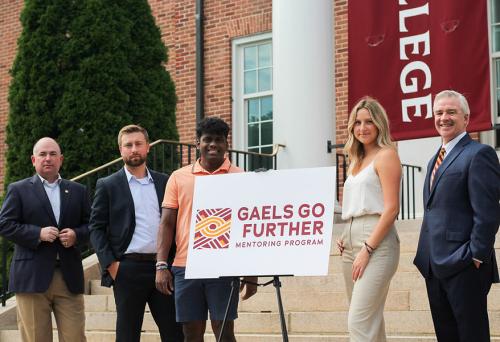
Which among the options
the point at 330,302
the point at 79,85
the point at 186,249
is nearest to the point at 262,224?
the point at 186,249

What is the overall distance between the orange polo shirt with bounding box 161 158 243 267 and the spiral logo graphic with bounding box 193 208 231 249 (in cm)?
20

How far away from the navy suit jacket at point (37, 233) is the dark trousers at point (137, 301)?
858 mm

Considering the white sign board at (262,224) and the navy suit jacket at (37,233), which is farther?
the navy suit jacket at (37,233)

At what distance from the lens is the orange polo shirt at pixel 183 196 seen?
5.43 metres

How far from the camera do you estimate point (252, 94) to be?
14.9 metres

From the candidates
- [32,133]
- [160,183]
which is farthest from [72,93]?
[160,183]

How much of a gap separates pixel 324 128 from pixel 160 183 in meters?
4.02

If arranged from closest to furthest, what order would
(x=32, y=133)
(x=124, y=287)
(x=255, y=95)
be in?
(x=124, y=287), (x=32, y=133), (x=255, y=95)

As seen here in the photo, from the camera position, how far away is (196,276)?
5.05 m

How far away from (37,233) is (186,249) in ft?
4.99

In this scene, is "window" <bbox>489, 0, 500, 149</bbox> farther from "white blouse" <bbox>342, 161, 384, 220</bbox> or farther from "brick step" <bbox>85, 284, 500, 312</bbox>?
"white blouse" <bbox>342, 161, 384, 220</bbox>

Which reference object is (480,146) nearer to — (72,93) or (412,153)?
(412,153)

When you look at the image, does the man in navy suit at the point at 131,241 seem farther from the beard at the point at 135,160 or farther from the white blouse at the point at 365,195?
the white blouse at the point at 365,195

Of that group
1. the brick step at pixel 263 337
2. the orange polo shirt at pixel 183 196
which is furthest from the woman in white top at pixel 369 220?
the brick step at pixel 263 337
